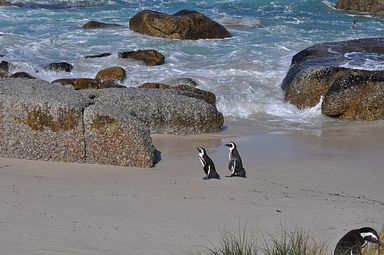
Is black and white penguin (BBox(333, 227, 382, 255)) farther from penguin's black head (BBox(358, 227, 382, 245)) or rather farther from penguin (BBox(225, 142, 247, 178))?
penguin (BBox(225, 142, 247, 178))

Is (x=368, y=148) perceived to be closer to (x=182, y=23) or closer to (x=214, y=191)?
(x=214, y=191)

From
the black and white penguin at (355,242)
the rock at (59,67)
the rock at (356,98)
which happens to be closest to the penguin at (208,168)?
the black and white penguin at (355,242)

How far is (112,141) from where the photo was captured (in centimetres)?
1056

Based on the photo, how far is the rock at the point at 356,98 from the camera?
1474cm

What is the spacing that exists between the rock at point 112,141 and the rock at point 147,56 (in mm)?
9158

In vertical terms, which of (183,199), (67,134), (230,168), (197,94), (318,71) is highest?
(183,199)

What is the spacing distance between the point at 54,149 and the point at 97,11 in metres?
21.1

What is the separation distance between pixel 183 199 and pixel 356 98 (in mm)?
7059

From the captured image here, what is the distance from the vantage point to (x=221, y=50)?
22.0 meters

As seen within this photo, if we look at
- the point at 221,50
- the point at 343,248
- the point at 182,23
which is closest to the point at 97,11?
the point at 182,23

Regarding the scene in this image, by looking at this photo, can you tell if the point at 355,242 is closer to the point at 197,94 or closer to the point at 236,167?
the point at 236,167

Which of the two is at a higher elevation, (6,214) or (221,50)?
(6,214)

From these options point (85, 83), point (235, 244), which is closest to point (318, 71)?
point (85, 83)

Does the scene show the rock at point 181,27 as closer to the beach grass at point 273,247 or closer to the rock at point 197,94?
the rock at point 197,94
